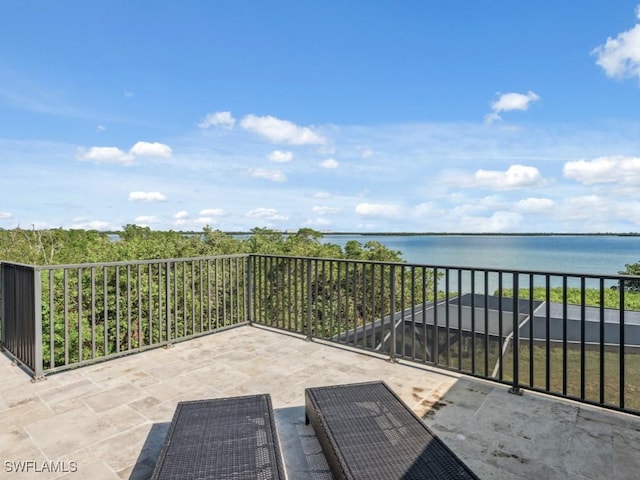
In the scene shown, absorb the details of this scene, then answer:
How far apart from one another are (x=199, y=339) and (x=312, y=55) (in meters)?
8.11

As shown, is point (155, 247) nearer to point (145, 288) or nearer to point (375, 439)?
point (145, 288)

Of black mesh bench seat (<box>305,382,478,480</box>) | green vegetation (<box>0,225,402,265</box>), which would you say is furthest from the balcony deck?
green vegetation (<box>0,225,402,265</box>)

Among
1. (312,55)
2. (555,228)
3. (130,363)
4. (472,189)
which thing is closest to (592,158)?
(555,228)

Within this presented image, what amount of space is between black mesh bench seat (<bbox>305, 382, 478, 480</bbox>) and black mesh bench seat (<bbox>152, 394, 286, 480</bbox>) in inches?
10.4

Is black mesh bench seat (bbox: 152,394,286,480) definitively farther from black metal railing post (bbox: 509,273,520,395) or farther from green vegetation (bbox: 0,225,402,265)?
green vegetation (bbox: 0,225,402,265)

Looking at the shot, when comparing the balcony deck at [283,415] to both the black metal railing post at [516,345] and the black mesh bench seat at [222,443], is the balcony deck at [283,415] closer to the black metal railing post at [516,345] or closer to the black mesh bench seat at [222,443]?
the black metal railing post at [516,345]

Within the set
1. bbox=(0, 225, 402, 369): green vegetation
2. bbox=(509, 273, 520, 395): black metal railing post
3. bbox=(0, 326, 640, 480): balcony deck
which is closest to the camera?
bbox=(0, 326, 640, 480): balcony deck


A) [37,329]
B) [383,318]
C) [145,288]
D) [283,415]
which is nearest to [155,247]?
[145,288]

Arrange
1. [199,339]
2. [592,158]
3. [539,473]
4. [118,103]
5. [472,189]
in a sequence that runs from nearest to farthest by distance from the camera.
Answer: [539,473] → [199,339] → [118,103] → [592,158] → [472,189]

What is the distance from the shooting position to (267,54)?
29.7 ft

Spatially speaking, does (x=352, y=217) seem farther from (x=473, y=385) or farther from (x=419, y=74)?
(x=473, y=385)

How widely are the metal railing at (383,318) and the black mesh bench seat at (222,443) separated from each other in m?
1.14

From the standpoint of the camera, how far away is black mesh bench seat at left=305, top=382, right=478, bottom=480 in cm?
149

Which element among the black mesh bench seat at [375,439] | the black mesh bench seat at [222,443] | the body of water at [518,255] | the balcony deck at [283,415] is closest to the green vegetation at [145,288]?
the balcony deck at [283,415]
